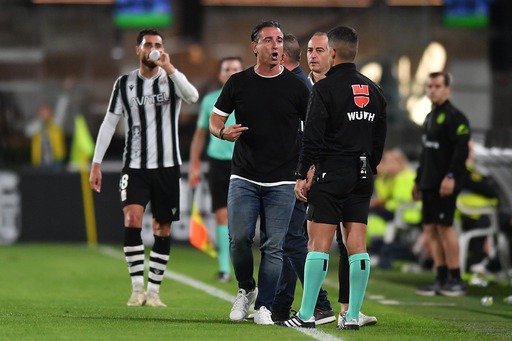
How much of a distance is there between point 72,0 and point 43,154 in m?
5.62

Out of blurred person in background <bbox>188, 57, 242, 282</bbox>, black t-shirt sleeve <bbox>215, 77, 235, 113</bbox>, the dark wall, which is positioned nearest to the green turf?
blurred person in background <bbox>188, 57, 242, 282</bbox>

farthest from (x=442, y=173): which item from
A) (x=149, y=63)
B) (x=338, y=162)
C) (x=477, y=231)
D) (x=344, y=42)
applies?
(x=344, y=42)

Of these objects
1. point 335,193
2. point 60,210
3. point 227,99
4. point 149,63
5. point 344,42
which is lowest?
point 60,210

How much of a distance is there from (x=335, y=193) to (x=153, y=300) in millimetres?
2572

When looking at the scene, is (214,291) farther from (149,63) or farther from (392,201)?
(392,201)

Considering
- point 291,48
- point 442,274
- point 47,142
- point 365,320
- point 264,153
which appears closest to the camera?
point 264,153

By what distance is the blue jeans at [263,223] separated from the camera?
34.6ft

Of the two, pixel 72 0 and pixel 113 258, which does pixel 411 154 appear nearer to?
pixel 113 258

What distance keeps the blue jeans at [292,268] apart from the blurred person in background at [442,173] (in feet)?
12.3

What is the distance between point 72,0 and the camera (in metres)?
29.8

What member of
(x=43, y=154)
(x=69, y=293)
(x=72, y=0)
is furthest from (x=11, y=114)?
(x=69, y=293)

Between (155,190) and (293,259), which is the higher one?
(155,190)

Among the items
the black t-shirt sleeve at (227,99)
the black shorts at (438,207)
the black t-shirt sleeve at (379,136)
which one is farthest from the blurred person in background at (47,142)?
the black t-shirt sleeve at (379,136)

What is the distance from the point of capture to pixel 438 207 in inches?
577
